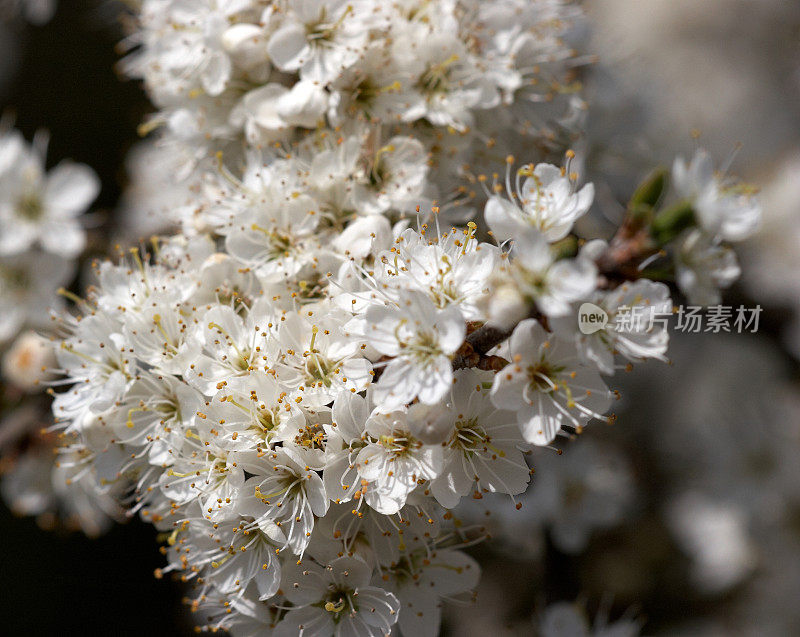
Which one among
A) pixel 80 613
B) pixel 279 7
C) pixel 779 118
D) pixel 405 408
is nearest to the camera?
pixel 405 408

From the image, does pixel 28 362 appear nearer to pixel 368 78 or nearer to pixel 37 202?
pixel 37 202

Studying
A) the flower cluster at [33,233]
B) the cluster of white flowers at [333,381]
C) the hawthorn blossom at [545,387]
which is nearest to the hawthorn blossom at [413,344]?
the cluster of white flowers at [333,381]

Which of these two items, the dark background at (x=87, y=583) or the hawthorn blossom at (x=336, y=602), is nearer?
the hawthorn blossom at (x=336, y=602)

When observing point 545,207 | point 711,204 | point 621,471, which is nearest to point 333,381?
point 545,207

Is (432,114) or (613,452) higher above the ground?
(432,114)

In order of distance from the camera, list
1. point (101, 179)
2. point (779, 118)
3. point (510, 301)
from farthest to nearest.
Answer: point (779, 118), point (101, 179), point (510, 301)

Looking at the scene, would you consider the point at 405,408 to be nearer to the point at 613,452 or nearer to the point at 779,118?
the point at 613,452

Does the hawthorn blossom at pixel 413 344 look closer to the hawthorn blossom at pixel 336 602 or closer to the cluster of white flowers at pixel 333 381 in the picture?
the cluster of white flowers at pixel 333 381

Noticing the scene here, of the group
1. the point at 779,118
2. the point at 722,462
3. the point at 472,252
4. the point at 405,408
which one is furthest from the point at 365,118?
the point at 779,118

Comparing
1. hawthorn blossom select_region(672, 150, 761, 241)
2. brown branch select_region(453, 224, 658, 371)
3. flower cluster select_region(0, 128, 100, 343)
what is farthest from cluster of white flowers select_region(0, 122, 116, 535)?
hawthorn blossom select_region(672, 150, 761, 241)
